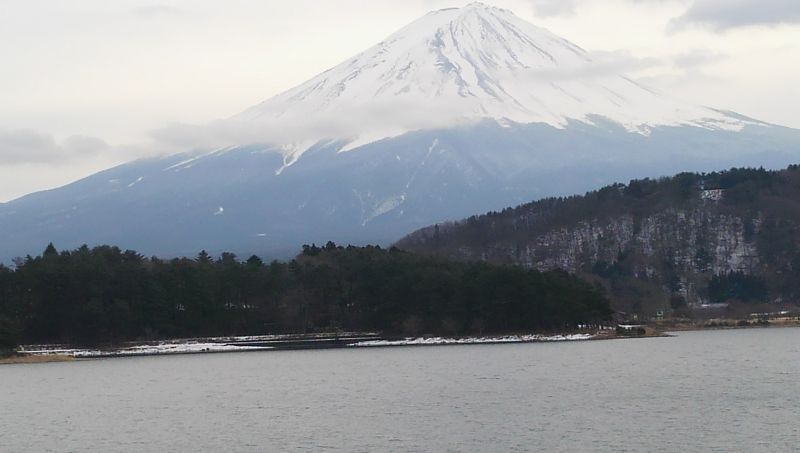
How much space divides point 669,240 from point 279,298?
5965 centimetres

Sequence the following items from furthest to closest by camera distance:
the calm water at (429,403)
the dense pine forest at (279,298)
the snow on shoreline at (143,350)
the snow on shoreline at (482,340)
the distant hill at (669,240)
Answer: the distant hill at (669,240)
the dense pine forest at (279,298)
the snow on shoreline at (482,340)
the snow on shoreline at (143,350)
the calm water at (429,403)

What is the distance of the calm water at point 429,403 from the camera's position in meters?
34.0

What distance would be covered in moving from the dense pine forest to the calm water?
635 inches

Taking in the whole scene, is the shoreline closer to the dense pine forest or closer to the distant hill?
the dense pine forest

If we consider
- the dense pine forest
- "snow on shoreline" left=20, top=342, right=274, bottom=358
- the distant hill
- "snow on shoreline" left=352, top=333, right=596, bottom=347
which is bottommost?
"snow on shoreline" left=352, top=333, right=596, bottom=347

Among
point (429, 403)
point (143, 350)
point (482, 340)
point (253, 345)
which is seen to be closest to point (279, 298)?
point (253, 345)

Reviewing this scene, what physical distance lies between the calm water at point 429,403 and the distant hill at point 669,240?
53856mm

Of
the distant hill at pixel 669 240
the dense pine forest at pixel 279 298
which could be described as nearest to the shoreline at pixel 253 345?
the dense pine forest at pixel 279 298

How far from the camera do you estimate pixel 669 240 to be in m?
138

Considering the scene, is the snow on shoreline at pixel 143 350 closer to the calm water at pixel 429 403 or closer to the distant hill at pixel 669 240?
the calm water at pixel 429 403

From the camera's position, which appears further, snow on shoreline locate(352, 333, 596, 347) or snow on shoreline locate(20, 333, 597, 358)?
snow on shoreline locate(352, 333, 596, 347)

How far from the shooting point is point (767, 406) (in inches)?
1502

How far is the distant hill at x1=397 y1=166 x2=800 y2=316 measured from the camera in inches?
4737

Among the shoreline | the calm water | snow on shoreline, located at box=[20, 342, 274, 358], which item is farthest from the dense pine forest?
the calm water
